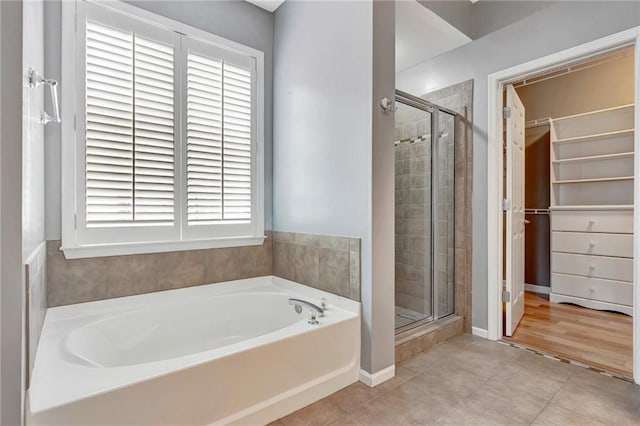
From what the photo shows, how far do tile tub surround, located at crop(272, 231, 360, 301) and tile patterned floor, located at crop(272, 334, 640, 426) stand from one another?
591 mm

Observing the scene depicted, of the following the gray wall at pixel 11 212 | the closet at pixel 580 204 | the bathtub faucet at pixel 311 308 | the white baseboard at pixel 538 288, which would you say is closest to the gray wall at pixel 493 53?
the closet at pixel 580 204

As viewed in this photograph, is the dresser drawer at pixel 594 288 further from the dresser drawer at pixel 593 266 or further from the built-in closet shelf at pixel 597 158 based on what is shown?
the built-in closet shelf at pixel 597 158

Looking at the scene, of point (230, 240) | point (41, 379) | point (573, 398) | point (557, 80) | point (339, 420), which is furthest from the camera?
point (557, 80)

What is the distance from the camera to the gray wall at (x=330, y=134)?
200cm

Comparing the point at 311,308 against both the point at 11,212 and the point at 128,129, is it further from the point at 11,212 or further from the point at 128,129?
the point at 128,129

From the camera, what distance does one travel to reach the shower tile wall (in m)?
2.80

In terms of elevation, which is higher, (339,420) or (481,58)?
(481,58)

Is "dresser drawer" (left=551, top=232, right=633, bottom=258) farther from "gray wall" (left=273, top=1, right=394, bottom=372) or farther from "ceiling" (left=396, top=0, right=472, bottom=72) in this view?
"gray wall" (left=273, top=1, right=394, bottom=372)

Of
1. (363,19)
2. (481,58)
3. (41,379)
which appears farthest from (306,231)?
(481,58)

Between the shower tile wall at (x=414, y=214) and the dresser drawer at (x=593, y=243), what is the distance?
2012 mm

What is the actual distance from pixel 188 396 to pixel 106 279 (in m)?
1.10

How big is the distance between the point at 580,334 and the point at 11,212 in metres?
3.73

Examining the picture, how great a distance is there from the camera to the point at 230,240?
2580mm

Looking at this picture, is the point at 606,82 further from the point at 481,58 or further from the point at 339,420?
the point at 339,420
